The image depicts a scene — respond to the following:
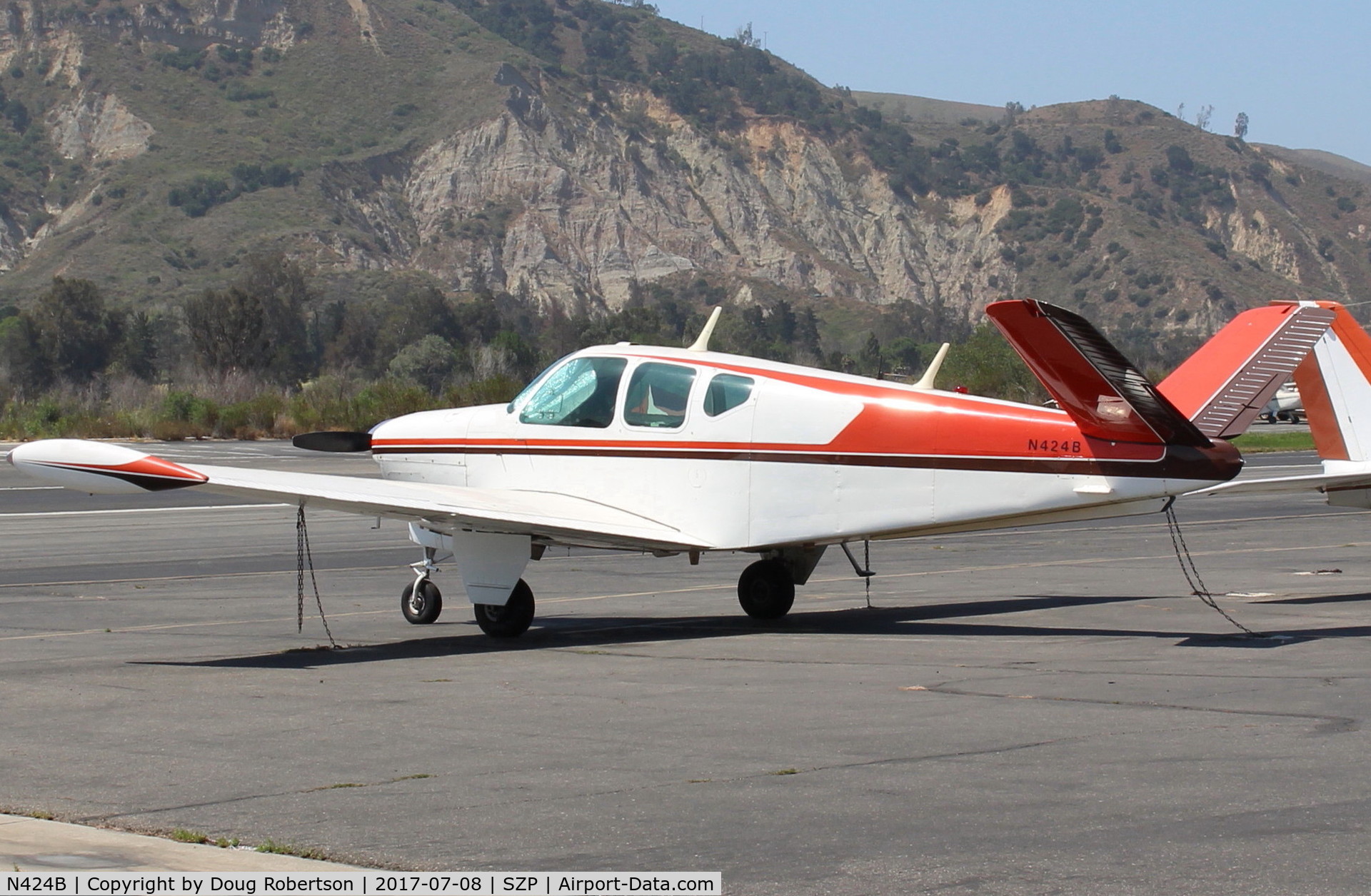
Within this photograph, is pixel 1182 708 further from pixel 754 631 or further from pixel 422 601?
pixel 422 601

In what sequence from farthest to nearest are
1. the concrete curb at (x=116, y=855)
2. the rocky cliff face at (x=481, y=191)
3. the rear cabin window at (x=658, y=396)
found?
the rocky cliff face at (x=481, y=191) → the rear cabin window at (x=658, y=396) → the concrete curb at (x=116, y=855)

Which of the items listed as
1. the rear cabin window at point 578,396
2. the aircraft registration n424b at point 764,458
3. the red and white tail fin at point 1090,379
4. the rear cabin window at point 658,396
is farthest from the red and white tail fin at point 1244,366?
the rear cabin window at point 578,396

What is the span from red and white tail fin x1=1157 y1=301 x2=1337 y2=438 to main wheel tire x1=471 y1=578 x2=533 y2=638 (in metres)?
5.78

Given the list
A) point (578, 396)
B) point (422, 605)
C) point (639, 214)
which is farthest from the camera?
point (639, 214)

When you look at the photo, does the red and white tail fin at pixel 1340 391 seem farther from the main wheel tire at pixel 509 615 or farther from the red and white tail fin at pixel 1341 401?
the main wheel tire at pixel 509 615

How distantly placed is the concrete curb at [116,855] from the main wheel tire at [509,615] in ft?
21.6

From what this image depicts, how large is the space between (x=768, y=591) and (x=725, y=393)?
2.10 m

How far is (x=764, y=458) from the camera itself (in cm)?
1296

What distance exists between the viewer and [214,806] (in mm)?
6902

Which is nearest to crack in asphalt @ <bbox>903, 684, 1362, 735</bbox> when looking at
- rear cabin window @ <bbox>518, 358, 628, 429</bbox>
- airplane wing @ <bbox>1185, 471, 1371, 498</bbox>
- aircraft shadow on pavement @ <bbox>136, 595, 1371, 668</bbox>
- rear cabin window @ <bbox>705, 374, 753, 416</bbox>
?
aircraft shadow on pavement @ <bbox>136, 595, 1371, 668</bbox>

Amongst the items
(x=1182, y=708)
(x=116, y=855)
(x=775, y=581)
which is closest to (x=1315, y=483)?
(x=775, y=581)

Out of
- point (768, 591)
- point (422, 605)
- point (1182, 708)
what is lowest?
point (422, 605)

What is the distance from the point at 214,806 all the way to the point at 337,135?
491 ft

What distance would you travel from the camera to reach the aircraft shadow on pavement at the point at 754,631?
12.1 meters
